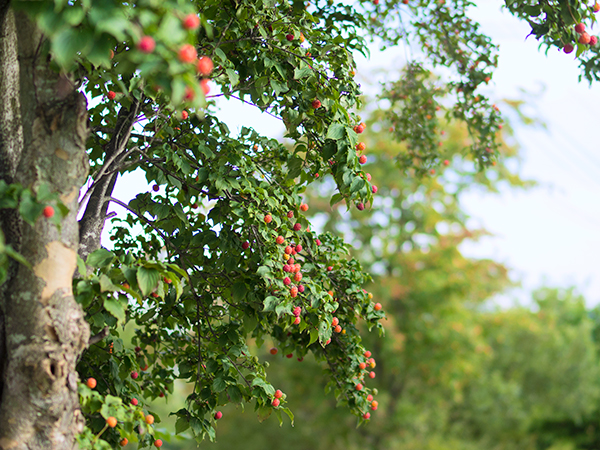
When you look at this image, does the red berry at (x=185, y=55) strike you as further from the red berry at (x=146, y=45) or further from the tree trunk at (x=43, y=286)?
the tree trunk at (x=43, y=286)

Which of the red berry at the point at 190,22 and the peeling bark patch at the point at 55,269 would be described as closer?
the red berry at the point at 190,22

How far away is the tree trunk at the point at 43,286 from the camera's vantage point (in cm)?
171

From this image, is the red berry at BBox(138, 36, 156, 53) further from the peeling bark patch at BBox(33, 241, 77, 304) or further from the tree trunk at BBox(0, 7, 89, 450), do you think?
the peeling bark patch at BBox(33, 241, 77, 304)

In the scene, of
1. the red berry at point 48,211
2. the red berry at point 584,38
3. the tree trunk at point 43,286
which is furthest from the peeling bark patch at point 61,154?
the red berry at point 584,38

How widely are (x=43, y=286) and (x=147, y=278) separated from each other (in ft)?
1.11

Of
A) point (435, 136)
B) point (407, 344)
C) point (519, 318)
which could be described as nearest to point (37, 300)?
point (435, 136)

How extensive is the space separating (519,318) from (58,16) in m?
11.2

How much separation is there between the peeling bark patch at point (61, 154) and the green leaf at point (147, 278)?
0.47 m

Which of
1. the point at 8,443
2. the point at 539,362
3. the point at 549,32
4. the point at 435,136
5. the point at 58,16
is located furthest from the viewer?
the point at 539,362

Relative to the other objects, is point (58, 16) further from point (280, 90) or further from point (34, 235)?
point (280, 90)

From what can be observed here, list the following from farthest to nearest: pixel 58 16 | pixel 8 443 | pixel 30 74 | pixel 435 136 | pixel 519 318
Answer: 1. pixel 519 318
2. pixel 435 136
3. pixel 30 74
4. pixel 8 443
5. pixel 58 16

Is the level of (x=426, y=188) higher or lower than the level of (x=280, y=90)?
higher

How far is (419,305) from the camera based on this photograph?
32.6 ft

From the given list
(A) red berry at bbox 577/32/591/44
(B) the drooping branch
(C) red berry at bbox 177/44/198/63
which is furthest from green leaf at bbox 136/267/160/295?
(A) red berry at bbox 577/32/591/44
